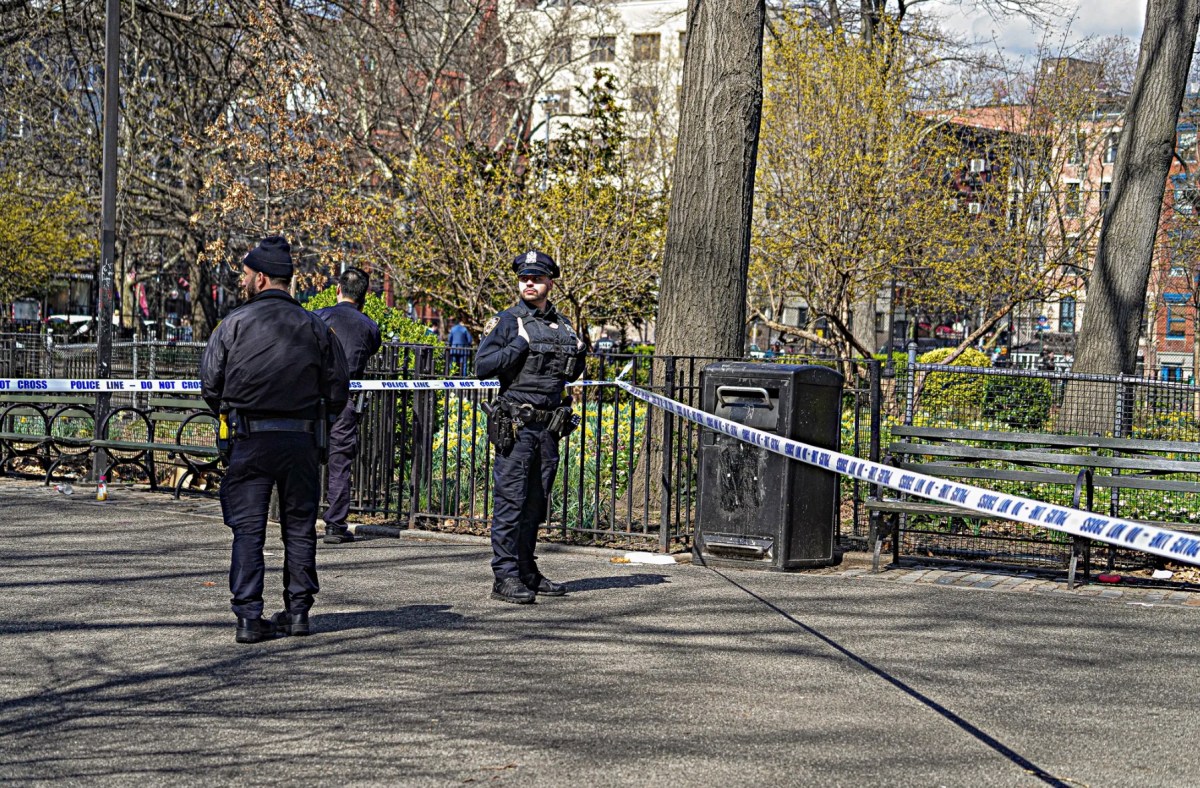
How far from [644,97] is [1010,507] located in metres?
35.9

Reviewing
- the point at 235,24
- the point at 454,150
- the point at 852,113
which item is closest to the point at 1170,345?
the point at 852,113

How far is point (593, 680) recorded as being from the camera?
6004 millimetres

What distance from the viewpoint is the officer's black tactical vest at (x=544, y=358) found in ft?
25.6

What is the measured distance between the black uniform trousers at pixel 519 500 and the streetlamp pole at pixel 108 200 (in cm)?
688

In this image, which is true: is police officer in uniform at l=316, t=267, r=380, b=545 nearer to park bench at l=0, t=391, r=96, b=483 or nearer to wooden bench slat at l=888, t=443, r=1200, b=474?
wooden bench slat at l=888, t=443, r=1200, b=474

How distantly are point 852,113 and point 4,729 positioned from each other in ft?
63.6

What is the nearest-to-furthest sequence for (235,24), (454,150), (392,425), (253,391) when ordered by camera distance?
(253,391), (392,425), (235,24), (454,150)

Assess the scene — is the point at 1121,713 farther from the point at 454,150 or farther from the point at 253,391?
the point at 454,150

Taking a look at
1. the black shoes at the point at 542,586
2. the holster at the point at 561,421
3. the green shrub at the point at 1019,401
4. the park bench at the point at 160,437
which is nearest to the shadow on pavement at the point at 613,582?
the black shoes at the point at 542,586

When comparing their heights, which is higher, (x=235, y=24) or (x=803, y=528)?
(x=235, y=24)

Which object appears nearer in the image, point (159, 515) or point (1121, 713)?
point (1121, 713)

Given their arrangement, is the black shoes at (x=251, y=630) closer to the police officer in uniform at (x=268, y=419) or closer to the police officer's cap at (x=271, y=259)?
the police officer in uniform at (x=268, y=419)

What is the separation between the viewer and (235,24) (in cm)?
1574

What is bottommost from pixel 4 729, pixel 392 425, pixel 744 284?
pixel 4 729
